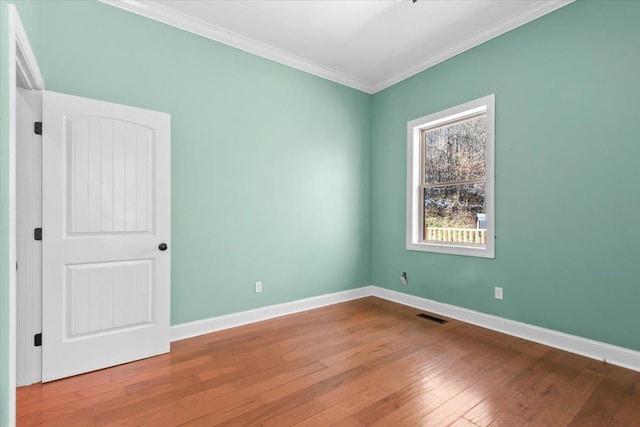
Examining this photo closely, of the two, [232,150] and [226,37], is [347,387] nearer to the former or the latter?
[232,150]

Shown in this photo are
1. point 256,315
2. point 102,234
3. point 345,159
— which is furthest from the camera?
point 345,159

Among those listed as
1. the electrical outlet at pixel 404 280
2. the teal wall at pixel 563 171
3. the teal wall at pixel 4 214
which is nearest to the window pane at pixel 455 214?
the teal wall at pixel 563 171

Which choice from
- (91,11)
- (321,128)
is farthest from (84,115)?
(321,128)

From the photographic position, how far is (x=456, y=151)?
362 cm

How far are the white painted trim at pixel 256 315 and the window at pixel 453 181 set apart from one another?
3.88 feet

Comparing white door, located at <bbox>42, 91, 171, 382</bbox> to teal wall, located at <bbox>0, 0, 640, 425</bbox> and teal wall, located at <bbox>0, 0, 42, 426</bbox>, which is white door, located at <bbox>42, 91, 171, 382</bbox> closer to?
teal wall, located at <bbox>0, 0, 640, 425</bbox>

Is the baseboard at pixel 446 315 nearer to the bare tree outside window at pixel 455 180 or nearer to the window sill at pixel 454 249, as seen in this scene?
the window sill at pixel 454 249

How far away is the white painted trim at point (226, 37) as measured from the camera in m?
2.71

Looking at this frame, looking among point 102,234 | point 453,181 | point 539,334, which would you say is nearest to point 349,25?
point 453,181

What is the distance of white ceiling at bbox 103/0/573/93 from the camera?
2.76 m

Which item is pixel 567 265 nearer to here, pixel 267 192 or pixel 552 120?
pixel 552 120

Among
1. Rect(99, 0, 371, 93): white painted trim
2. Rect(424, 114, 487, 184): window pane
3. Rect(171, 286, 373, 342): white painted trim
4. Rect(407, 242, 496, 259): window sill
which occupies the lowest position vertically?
Rect(171, 286, 373, 342): white painted trim

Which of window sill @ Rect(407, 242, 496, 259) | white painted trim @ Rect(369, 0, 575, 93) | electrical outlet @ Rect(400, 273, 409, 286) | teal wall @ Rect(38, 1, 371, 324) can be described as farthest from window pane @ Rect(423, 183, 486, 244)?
white painted trim @ Rect(369, 0, 575, 93)

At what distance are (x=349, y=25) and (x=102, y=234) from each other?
299 centimetres
